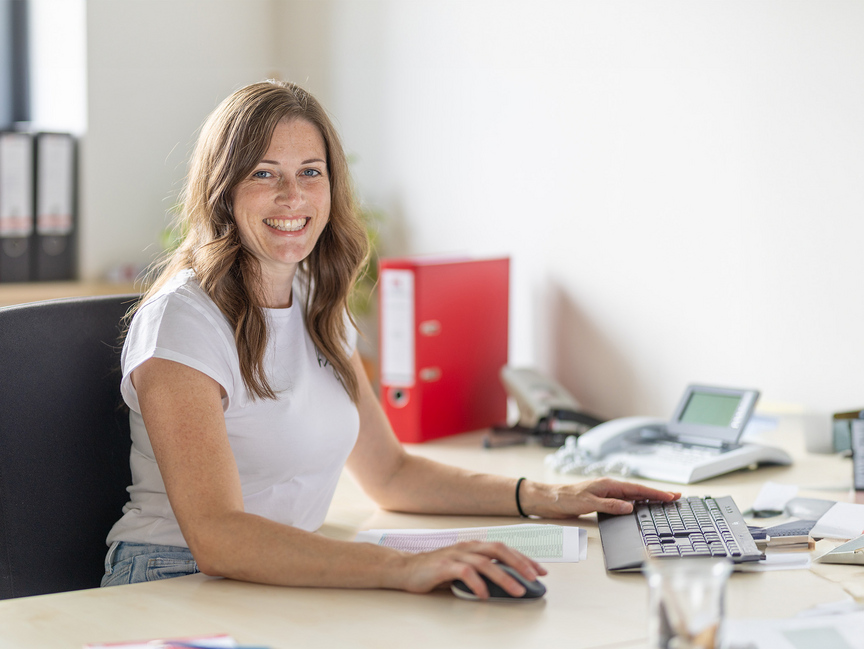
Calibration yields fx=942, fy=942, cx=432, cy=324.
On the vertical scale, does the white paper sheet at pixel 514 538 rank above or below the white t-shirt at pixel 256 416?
below

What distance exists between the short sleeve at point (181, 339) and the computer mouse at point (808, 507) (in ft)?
2.76

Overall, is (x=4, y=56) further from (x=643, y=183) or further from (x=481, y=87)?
(x=643, y=183)

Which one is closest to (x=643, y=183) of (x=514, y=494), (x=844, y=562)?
(x=514, y=494)

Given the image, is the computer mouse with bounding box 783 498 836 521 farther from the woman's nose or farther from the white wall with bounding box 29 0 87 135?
the white wall with bounding box 29 0 87 135

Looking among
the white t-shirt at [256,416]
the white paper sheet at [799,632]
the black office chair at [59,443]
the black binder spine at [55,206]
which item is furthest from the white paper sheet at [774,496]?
the black binder spine at [55,206]

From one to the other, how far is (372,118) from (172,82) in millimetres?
684

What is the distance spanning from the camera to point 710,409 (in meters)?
1.81

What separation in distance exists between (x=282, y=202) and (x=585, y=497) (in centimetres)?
62

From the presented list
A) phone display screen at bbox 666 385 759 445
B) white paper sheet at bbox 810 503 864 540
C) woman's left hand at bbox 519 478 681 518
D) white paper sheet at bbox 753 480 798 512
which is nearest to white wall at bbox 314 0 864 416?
phone display screen at bbox 666 385 759 445

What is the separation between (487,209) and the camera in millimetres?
2363

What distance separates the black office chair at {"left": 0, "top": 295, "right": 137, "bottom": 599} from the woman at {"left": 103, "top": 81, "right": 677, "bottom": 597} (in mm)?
57

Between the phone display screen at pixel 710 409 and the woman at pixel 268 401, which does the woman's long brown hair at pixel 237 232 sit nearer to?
the woman at pixel 268 401

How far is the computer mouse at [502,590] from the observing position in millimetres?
1029

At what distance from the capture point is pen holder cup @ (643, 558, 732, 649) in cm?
75
